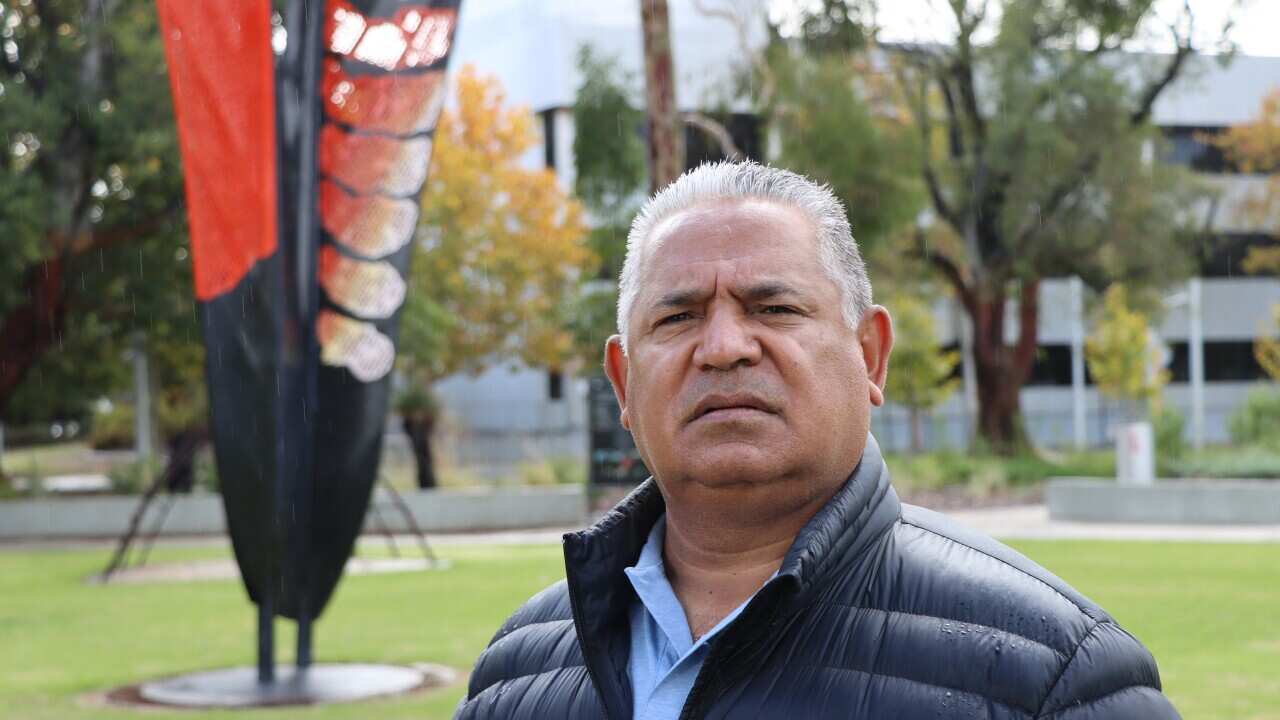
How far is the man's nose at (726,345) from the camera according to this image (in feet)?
7.48

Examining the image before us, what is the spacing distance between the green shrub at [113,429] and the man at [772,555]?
4672 cm

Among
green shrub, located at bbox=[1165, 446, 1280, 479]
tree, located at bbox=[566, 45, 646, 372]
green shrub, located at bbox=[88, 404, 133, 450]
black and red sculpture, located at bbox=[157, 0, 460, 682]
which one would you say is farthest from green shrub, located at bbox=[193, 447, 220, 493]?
green shrub, located at bbox=[88, 404, 133, 450]

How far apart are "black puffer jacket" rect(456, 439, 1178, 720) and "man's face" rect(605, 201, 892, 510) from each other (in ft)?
0.29

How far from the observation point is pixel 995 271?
114ft

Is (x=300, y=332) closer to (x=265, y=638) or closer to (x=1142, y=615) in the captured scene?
(x=265, y=638)

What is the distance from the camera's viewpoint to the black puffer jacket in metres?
2.11

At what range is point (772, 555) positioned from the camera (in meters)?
2.40

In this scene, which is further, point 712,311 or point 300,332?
point 300,332

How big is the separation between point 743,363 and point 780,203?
0.27m

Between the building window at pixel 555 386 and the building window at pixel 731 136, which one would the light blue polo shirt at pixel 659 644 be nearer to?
the building window at pixel 731 136

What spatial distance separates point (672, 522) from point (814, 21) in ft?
98.4

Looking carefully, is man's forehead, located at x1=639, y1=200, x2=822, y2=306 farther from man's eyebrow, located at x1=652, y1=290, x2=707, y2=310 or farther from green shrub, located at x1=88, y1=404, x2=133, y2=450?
green shrub, located at x1=88, y1=404, x2=133, y2=450

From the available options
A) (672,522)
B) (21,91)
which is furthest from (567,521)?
(672,522)

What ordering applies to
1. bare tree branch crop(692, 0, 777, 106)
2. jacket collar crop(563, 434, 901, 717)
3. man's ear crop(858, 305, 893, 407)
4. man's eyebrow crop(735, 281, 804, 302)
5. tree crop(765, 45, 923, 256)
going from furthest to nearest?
bare tree branch crop(692, 0, 777, 106) < tree crop(765, 45, 923, 256) < man's ear crop(858, 305, 893, 407) < man's eyebrow crop(735, 281, 804, 302) < jacket collar crop(563, 434, 901, 717)
